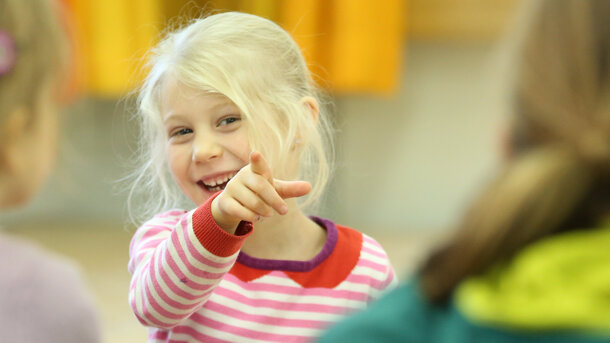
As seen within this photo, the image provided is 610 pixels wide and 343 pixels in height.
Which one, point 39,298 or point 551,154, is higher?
point 551,154

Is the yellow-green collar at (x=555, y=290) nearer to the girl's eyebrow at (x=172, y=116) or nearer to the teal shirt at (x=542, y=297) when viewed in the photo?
the teal shirt at (x=542, y=297)

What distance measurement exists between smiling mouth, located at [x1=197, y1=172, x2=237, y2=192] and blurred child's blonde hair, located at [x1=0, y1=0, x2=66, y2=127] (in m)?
0.26

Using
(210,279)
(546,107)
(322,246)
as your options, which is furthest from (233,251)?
(546,107)

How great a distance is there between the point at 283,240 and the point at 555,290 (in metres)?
0.47

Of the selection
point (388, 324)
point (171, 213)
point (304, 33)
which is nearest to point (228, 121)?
point (171, 213)

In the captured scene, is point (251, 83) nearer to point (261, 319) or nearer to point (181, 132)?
point (181, 132)

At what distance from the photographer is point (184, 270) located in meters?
0.72

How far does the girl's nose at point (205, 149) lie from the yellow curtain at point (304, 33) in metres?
1.31

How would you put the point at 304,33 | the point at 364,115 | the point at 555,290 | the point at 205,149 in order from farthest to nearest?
the point at 364,115 < the point at 304,33 < the point at 205,149 < the point at 555,290

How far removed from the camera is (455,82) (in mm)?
2426

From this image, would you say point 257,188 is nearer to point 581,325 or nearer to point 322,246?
point 322,246

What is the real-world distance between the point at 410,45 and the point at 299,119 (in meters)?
1.62

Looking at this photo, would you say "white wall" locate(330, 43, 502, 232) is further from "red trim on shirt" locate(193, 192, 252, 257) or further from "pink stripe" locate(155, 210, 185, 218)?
"red trim on shirt" locate(193, 192, 252, 257)

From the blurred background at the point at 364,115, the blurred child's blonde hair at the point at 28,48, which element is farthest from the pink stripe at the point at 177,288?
the blurred background at the point at 364,115
